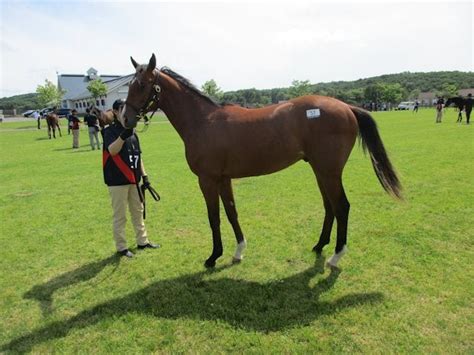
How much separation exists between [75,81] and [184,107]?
295 ft

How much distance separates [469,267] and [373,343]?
2.04m

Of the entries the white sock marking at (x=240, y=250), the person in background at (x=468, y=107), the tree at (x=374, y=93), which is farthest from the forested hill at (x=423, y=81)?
the white sock marking at (x=240, y=250)

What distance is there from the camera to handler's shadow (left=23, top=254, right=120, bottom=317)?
397 centimetres

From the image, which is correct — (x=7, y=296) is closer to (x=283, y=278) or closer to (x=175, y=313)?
(x=175, y=313)

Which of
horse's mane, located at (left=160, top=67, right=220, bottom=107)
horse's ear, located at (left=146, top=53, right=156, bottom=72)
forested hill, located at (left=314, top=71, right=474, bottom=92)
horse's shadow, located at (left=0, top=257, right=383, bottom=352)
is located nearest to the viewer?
horse's shadow, located at (left=0, top=257, right=383, bottom=352)

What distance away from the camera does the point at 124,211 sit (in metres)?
5.05

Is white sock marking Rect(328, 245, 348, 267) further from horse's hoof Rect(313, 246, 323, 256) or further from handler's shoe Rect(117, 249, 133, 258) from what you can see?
handler's shoe Rect(117, 249, 133, 258)

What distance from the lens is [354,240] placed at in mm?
5113

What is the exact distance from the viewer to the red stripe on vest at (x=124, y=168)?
489 centimetres

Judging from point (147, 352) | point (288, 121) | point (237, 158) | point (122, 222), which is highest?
point (288, 121)

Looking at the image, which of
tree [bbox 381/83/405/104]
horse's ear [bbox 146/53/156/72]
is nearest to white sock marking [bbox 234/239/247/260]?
horse's ear [bbox 146/53/156/72]

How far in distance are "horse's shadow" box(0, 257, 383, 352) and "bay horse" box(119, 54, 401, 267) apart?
739 mm

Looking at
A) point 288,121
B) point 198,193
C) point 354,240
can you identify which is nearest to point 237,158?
point 288,121

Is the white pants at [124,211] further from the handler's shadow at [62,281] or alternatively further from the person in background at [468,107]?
the person in background at [468,107]
